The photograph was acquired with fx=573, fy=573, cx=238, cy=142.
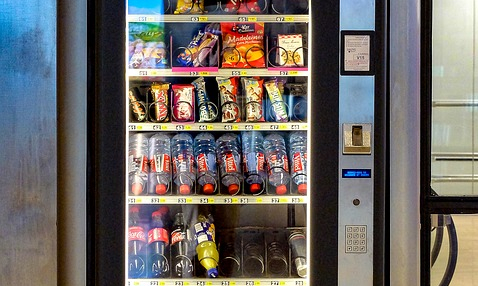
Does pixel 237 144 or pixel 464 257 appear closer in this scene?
pixel 237 144

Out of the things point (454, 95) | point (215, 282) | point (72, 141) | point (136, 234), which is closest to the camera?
point (72, 141)

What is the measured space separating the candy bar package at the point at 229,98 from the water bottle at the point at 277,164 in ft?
0.59

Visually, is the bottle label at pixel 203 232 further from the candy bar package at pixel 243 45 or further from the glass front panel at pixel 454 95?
the glass front panel at pixel 454 95

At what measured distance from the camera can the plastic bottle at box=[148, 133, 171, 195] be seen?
92.2 inches

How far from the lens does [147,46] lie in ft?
7.71

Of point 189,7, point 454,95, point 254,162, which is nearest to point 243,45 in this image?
point 189,7

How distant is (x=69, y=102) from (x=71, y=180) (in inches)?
11.5

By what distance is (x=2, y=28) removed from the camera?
7.20 feet

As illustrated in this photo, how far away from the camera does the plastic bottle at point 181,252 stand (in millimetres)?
2336

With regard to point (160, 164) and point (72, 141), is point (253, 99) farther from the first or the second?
point (72, 141)

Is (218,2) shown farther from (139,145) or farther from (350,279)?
(350,279)

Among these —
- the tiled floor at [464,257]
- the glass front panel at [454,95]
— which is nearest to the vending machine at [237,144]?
the tiled floor at [464,257]

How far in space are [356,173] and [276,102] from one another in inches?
18.2

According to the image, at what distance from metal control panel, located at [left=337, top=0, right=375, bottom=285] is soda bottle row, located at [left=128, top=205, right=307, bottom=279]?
0.83ft
